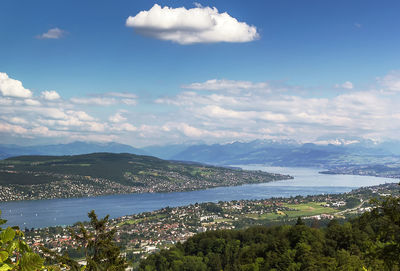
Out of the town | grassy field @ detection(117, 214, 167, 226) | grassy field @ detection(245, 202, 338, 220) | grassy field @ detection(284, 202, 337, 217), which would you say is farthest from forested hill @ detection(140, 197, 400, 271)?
grassy field @ detection(284, 202, 337, 217)

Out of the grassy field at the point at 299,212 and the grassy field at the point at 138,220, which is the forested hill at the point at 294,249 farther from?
the grassy field at the point at 299,212

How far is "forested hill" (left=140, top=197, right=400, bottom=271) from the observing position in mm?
7730

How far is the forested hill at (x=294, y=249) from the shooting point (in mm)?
7730

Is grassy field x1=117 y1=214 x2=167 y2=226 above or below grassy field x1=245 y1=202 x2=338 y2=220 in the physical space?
below

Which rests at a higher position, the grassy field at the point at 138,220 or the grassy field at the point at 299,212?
the grassy field at the point at 299,212

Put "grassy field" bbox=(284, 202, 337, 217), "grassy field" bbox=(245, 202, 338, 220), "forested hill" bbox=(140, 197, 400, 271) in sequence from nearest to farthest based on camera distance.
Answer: "forested hill" bbox=(140, 197, 400, 271) < "grassy field" bbox=(245, 202, 338, 220) < "grassy field" bbox=(284, 202, 337, 217)

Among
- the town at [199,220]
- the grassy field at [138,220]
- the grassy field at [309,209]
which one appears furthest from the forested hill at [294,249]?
the grassy field at [309,209]

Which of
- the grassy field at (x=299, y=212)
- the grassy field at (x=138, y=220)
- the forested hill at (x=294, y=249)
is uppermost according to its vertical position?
the forested hill at (x=294, y=249)

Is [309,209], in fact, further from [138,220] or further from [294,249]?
[294,249]

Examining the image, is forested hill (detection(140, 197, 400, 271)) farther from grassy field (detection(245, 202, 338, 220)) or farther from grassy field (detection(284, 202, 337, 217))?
grassy field (detection(284, 202, 337, 217))

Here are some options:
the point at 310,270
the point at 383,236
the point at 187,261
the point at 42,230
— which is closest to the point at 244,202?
the point at 42,230

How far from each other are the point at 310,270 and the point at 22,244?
106 feet

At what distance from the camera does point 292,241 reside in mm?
47500

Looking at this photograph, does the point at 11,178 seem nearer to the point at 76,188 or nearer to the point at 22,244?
the point at 76,188
